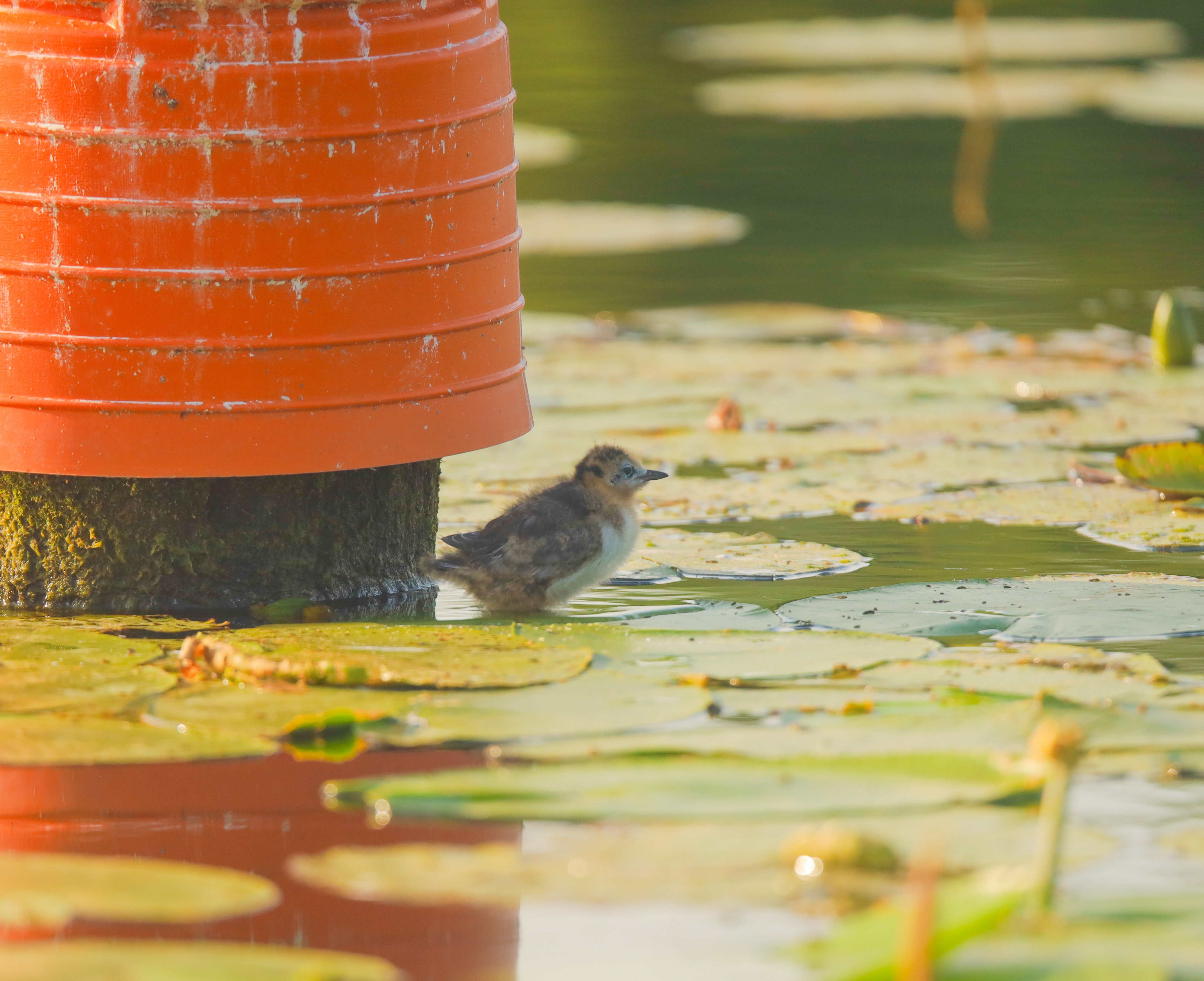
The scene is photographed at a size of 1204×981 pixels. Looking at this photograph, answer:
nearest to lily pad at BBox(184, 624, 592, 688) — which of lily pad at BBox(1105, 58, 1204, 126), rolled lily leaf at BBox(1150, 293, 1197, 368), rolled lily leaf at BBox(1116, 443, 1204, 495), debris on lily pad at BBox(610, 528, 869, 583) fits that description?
debris on lily pad at BBox(610, 528, 869, 583)

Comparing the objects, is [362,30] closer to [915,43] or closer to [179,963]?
[179,963]

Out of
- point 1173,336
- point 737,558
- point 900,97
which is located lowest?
point 737,558

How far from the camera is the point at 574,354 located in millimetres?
8211

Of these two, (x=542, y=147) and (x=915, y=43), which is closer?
(x=542, y=147)

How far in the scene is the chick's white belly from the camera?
504cm

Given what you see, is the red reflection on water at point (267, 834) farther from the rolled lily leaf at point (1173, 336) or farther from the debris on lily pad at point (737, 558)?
the rolled lily leaf at point (1173, 336)

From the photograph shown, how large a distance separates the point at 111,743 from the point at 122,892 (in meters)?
0.75

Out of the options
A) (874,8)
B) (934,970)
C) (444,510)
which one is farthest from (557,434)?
(874,8)

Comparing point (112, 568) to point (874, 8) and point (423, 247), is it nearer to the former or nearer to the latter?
point (423, 247)

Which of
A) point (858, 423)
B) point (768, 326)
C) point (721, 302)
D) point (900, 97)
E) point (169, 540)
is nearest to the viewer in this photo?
point (169, 540)

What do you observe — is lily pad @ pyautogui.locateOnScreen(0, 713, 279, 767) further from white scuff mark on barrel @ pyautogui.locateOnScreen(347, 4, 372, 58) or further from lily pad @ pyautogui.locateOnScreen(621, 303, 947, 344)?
lily pad @ pyautogui.locateOnScreen(621, 303, 947, 344)

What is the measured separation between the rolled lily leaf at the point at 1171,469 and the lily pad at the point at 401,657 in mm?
2242

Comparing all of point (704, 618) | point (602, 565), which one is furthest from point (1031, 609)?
point (602, 565)

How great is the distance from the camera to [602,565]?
5078 mm
